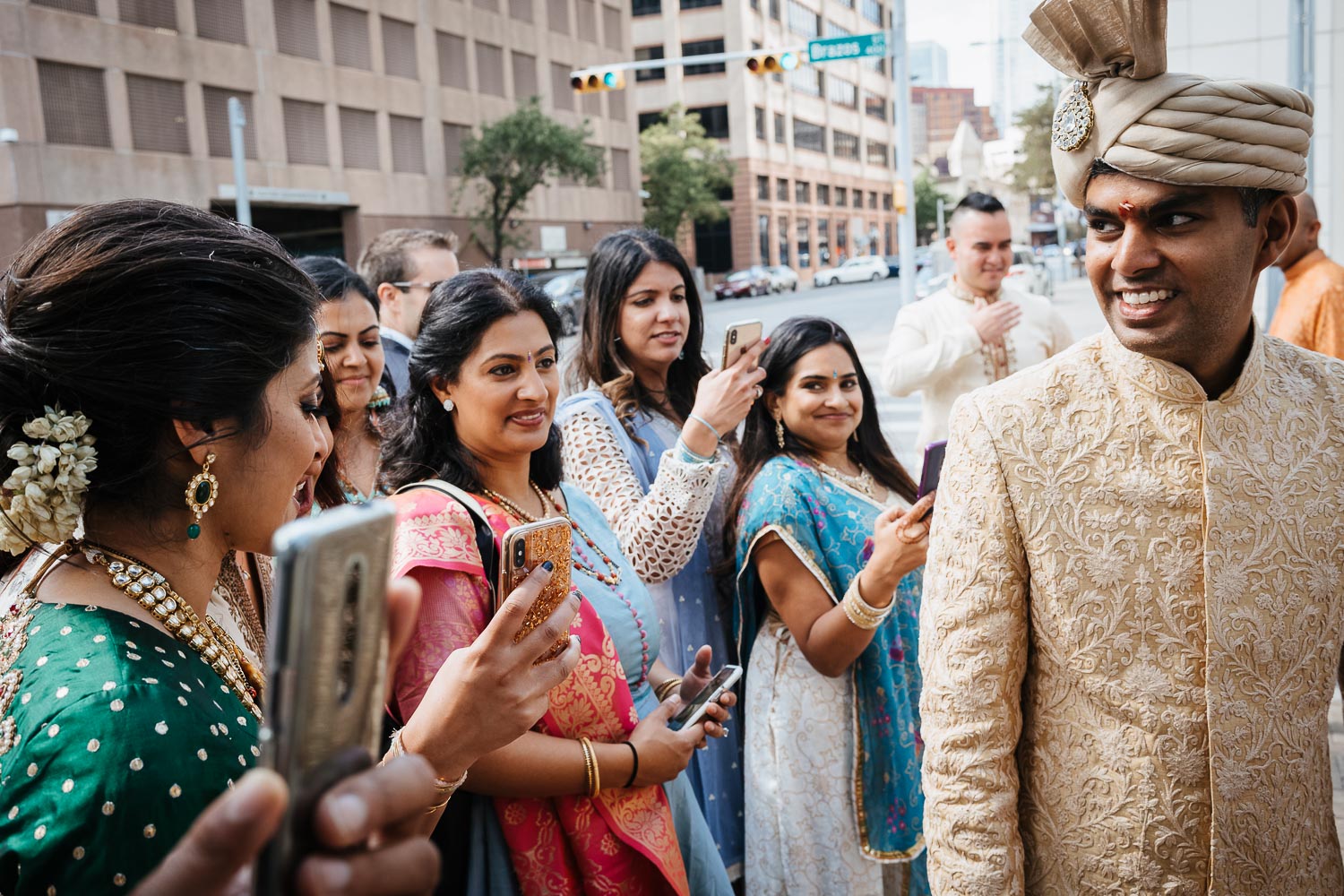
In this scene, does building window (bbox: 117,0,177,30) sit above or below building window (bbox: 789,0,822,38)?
below

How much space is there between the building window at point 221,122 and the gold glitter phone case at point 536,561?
25.6m

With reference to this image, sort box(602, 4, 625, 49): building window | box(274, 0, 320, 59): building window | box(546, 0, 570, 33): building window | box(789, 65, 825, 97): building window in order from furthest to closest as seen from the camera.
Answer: box(789, 65, 825, 97): building window, box(602, 4, 625, 49): building window, box(546, 0, 570, 33): building window, box(274, 0, 320, 59): building window

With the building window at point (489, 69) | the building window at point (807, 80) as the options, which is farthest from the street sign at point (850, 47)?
the building window at point (807, 80)

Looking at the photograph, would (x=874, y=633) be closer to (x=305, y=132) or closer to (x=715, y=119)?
(x=305, y=132)

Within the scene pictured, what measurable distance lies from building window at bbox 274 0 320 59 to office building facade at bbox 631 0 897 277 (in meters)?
16.3

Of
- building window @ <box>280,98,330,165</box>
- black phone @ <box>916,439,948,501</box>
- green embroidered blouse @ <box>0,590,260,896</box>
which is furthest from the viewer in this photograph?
building window @ <box>280,98,330,165</box>

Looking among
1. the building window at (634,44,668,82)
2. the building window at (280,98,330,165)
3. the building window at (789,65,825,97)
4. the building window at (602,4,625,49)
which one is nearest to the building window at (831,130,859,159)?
the building window at (789,65,825,97)

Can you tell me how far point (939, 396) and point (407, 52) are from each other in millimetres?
28388

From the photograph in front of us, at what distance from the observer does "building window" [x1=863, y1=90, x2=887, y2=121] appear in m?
60.6

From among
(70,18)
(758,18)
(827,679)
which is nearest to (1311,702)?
(827,679)

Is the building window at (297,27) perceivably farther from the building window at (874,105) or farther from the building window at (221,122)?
the building window at (874,105)

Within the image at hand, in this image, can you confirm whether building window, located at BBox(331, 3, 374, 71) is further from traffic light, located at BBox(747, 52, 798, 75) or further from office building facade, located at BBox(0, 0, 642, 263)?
traffic light, located at BBox(747, 52, 798, 75)

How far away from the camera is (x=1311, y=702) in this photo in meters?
1.56

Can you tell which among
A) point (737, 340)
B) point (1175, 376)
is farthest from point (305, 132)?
point (1175, 376)
